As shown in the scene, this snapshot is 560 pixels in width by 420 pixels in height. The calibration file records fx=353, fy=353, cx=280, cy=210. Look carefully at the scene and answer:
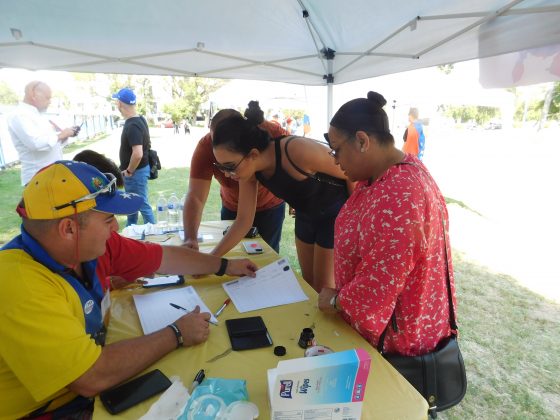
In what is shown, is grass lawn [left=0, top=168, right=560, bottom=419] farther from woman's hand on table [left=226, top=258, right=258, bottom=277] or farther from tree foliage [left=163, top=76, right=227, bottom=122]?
tree foliage [left=163, top=76, right=227, bottom=122]

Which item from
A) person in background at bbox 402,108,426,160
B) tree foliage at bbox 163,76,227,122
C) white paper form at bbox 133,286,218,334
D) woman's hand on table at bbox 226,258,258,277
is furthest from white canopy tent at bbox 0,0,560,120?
tree foliage at bbox 163,76,227,122

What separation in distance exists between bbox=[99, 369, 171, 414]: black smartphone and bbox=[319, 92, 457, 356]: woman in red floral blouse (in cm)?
62

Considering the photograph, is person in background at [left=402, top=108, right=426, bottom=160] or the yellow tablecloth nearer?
the yellow tablecloth

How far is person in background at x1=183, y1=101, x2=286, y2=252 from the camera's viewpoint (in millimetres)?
2049

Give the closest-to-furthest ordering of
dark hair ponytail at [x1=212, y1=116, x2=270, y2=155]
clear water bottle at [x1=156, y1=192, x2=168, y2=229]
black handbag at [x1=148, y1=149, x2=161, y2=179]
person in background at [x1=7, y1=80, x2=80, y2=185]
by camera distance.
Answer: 1. dark hair ponytail at [x1=212, y1=116, x2=270, y2=155]
2. clear water bottle at [x1=156, y1=192, x2=168, y2=229]
3. person in background at [x1=7, y1=80, x2=80, y2=185]
4. black handbag at [x1=148, y1=149, x2=161, y2=179]

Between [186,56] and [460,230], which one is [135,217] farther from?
[460,230]

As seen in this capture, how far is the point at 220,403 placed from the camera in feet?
2.86

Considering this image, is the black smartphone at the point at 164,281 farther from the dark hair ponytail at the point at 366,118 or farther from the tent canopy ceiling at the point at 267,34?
the tent canopy ceiling at the point at 267,34

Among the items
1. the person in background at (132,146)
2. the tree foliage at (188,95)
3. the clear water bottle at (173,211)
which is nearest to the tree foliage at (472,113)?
the tree foliage at (188,95)

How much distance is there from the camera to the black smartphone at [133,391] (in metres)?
0.91

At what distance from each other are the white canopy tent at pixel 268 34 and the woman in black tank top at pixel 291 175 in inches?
46.0

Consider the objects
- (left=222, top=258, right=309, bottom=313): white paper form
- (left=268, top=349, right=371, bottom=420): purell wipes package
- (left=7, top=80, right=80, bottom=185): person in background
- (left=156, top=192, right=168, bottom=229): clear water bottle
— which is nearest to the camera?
(left=268, top=349, right=371, bottom=420): purell wipes package

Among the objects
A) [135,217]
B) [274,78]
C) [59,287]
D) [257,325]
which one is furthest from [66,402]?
[274,78]

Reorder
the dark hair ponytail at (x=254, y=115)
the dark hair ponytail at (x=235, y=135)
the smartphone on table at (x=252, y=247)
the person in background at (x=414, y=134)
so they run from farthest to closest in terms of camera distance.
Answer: the person in background at (x=414, y=134) → the smartphone on table at (x=252, y=247) → the dark hair ponytail at (x=254, y=115) → the dark hair ponytail at (x=235, y=135)
